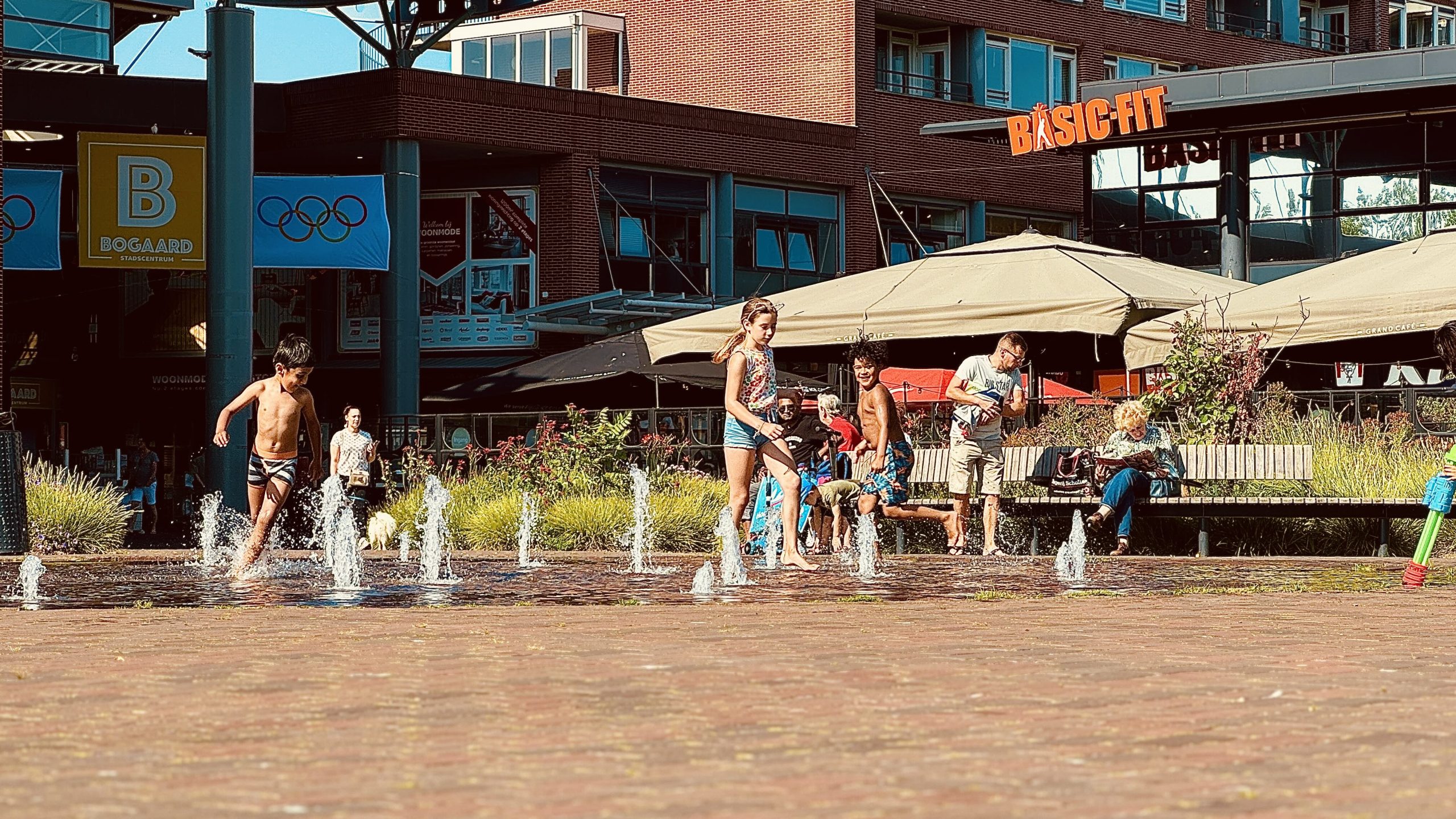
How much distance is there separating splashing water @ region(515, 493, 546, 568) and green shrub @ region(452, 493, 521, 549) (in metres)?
0.06

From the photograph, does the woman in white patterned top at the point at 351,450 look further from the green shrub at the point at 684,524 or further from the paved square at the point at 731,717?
the paved square at the point at 731,717

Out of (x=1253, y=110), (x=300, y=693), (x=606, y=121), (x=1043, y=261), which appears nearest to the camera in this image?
(x=300, y=693)

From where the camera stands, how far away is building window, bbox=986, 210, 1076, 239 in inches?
2002

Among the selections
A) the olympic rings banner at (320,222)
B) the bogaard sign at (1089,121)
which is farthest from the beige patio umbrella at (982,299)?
the olympic rings banner at (320,222)

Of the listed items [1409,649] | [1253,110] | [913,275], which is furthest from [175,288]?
[1409,649]

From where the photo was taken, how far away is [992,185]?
50.0 metres

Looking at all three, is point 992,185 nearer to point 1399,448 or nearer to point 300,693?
point 1399,448

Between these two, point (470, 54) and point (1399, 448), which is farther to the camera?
point (470, 54)

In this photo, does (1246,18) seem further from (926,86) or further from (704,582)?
(704,582)

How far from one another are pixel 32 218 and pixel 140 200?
286cm

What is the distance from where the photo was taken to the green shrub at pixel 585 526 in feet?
64.5

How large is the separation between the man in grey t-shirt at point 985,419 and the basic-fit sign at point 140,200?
847 inches

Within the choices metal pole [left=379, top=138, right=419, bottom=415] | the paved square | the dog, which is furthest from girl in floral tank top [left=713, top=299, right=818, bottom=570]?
metal pole [left=379, top=138, right=419, bottom=415]

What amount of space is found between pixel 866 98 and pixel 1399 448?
98.9ft
